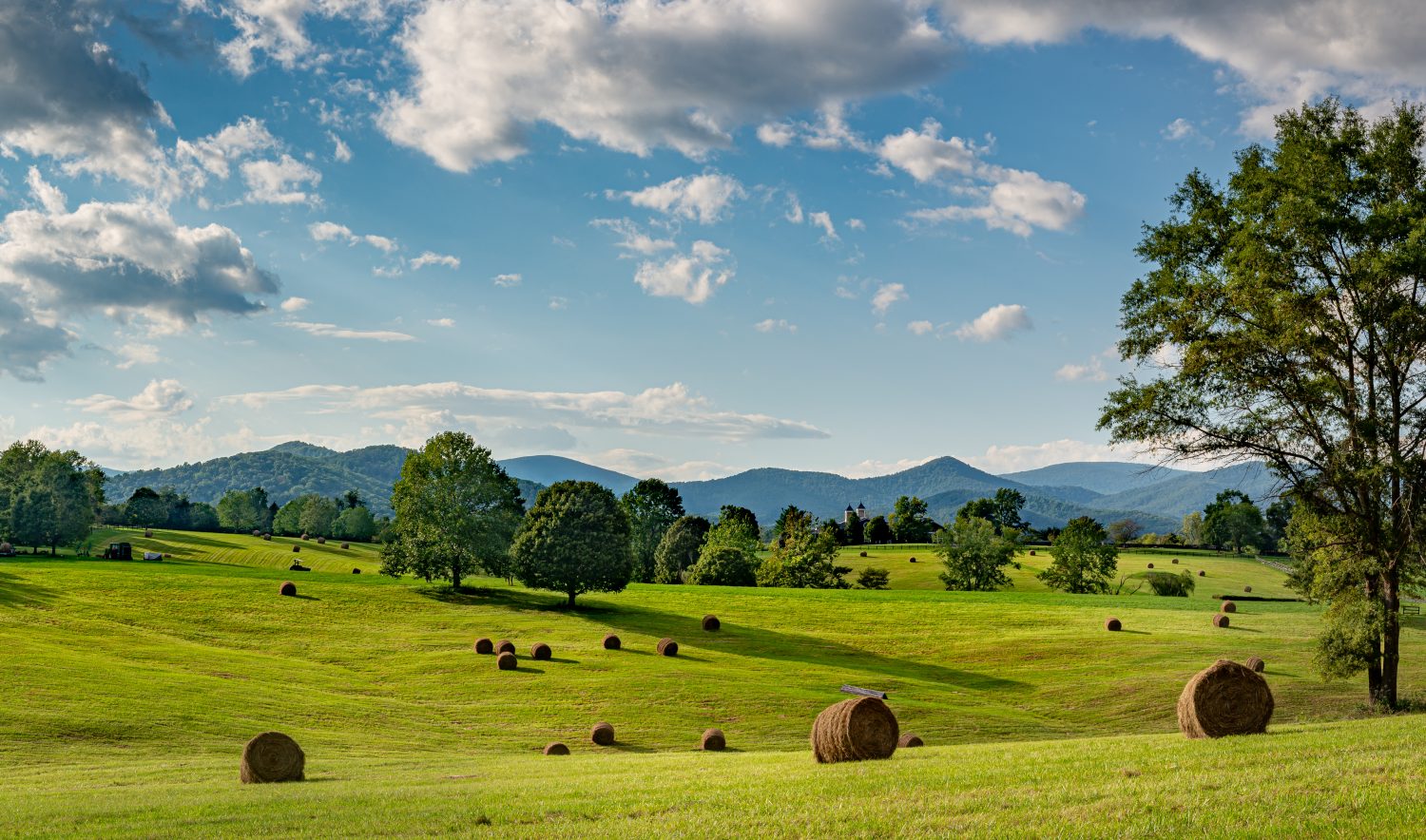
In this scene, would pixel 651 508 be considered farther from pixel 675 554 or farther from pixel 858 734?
pixel 858 734

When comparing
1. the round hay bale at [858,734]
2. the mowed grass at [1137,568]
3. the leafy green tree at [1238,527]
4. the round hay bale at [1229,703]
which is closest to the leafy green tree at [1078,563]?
the mowed grass at [1137,568]

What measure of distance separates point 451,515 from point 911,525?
118634 millimetres

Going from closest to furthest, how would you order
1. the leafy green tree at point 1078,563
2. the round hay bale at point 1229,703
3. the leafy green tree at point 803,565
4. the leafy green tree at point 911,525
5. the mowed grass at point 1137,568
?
the round hay bale at point 1229,703, the leafy green tree at point 1078,563, the leafy green tree at point 803,565, the mowed grass at point 1137,568, the leafy green tree at point 911,525

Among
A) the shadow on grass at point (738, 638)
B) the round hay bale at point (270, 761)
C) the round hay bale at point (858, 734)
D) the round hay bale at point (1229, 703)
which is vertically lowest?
the shadow on grass at point (738, 638)

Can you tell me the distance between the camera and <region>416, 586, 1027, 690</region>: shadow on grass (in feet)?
170

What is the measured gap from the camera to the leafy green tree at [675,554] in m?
113

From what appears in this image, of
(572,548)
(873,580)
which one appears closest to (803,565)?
(873,580)

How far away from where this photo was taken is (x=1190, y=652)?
52.7 meters

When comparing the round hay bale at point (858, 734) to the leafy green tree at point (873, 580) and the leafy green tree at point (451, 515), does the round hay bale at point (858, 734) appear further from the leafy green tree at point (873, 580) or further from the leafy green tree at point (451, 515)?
the leafy green tree at point (873, 580)

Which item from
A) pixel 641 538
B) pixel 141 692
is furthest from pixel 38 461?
pixel 141 692

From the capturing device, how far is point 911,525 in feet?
575

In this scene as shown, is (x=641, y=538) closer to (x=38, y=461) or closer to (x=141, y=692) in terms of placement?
(x=38, y=461)

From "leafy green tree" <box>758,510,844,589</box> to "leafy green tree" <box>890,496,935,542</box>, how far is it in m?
68.3

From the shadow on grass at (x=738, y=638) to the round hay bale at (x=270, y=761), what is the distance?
31.1 meters
